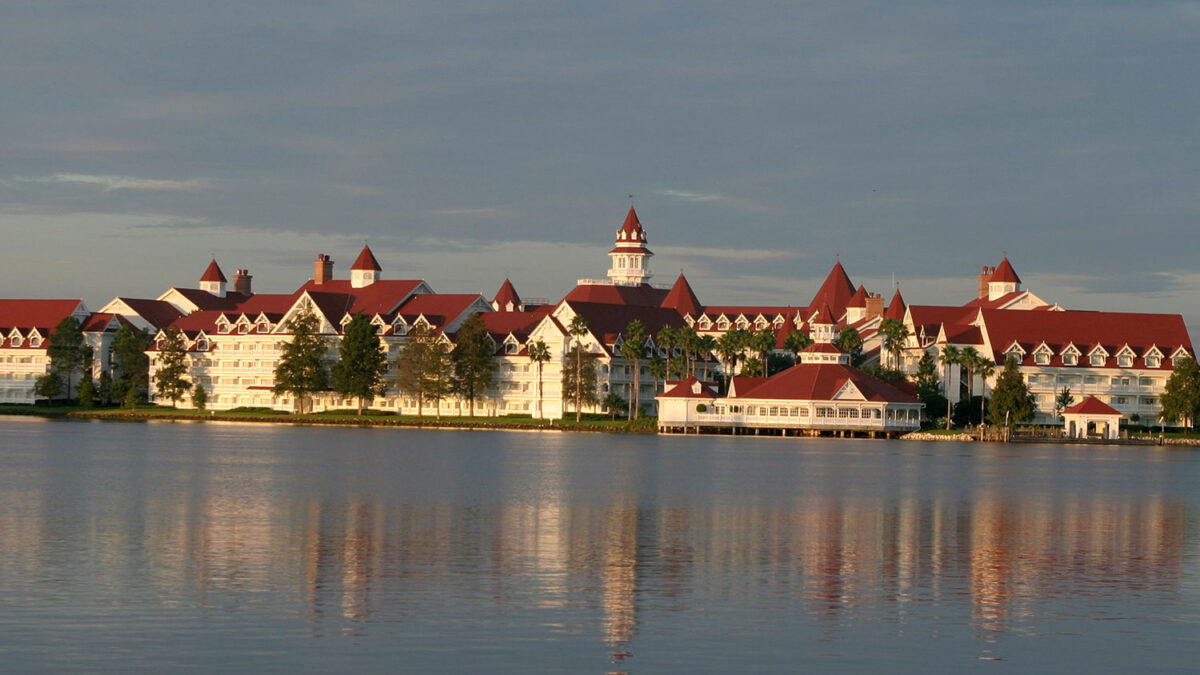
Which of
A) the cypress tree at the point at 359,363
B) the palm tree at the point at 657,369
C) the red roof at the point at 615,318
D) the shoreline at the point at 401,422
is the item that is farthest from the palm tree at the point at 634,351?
the cypress tree at the point at 359,363

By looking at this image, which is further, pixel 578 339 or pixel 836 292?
pixel 836 292

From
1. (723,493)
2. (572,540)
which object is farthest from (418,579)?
(723,493)

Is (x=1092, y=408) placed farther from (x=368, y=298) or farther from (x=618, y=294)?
(x=368, y=298)

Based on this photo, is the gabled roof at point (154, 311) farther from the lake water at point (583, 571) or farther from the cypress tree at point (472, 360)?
the lake water at point (583, 571)

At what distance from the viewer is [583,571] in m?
36.7

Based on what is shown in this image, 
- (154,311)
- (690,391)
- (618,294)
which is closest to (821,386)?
(690,391)

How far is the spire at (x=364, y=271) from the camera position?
168750 mm

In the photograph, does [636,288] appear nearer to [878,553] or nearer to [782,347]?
[782,347]

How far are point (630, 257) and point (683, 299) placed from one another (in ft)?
40.0

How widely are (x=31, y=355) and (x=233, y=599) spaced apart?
14090 centimetres

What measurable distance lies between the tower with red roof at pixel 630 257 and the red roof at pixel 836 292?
18875 mm

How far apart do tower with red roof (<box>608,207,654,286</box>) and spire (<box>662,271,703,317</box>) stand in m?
8.75

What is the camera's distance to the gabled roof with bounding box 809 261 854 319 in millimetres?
179125

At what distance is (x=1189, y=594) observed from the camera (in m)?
34.7
